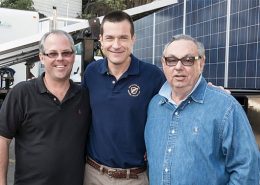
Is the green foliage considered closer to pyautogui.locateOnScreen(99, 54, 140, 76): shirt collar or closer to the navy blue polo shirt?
pyautogui.locateOnScreen(99, 54, 140, 76): shirt collar

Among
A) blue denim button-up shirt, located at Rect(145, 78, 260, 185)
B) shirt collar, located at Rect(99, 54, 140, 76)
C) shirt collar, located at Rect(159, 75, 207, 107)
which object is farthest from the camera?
shirt collar, located at Rect(99, 54, 140, 76)

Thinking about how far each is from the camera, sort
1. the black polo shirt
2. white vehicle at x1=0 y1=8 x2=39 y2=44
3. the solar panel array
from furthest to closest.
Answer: white vehicle at x1=0 y1=8 x2=39 y2=44, the solar panel array, the black polo shirt

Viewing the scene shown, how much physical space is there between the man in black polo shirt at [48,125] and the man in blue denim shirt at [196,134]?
653 millimetres

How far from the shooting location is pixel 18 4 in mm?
23406

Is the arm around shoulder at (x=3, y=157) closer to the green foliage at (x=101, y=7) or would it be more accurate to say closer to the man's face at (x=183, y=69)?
the man's face at (x=183, y=69)

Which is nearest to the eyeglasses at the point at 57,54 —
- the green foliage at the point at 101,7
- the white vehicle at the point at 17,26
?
the white vehicle at the point at 17,26

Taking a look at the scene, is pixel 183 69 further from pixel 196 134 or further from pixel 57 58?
pixel 57 58

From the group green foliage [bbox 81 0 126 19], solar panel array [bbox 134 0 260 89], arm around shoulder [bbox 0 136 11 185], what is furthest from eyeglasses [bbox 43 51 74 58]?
green foliage [bbox 81 0 126 19]

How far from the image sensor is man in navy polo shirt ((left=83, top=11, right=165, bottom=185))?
3430mm

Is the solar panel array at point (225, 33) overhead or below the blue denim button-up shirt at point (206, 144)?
overhead

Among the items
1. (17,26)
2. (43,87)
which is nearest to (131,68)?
(43,87)

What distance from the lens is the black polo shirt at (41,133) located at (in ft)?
10.7

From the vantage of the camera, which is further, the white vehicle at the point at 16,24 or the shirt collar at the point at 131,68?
the white vehicle at the point at 16,24

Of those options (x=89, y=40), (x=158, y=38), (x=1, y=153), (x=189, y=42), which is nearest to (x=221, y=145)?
(x=189, y=42)
